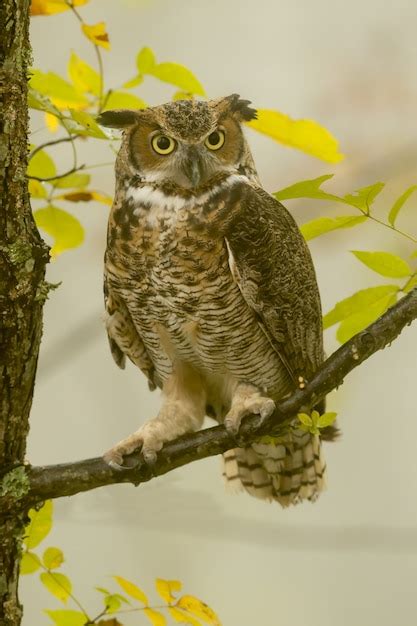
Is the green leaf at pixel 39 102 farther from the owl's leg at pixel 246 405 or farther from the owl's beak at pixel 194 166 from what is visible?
the owl's leg at pixel 246 405

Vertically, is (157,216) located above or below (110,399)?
below

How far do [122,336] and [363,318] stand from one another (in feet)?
2.04

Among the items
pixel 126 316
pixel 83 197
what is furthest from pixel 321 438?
→ pixel 83 197

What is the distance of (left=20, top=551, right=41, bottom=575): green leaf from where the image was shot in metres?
1.29

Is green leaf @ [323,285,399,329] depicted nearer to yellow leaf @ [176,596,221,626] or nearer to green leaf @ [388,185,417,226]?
green leaf @ [388,185,417,226]

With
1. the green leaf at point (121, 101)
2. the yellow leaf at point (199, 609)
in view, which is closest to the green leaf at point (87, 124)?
the green leaf at point (121, 101)

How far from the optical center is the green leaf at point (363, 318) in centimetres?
126

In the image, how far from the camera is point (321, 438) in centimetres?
182

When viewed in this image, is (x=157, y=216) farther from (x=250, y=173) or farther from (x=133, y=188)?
(x=250, y=173)

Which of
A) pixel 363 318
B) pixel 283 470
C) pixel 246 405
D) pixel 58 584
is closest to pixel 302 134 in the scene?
pixel 363 318

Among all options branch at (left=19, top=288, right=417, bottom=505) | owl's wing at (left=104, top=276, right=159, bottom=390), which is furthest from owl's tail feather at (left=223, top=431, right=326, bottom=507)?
branch at (left=19, top=288, right=417, bottom=505)

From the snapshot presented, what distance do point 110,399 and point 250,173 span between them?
216 cm

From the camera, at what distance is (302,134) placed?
4.18 feet

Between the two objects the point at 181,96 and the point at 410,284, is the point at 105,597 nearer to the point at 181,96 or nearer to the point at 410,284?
the point at 410,284
